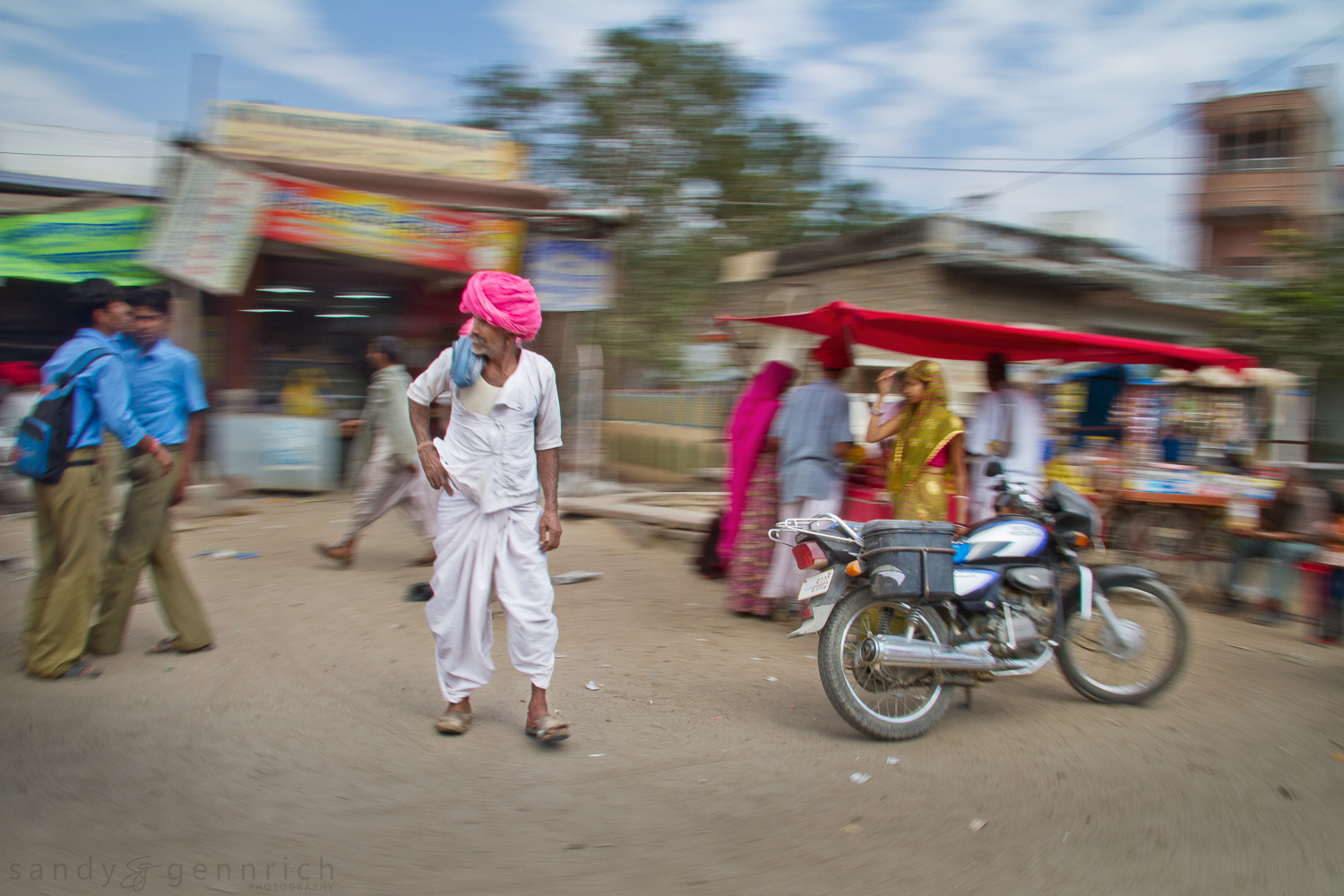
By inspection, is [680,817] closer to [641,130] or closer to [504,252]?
[504,252]

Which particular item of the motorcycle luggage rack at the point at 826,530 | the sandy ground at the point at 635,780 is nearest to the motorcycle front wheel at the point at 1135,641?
the sandy ground at the point at 635,780

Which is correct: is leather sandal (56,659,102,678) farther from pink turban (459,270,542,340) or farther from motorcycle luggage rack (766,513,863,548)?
motorcycle luggage rack (766,513,863,548)

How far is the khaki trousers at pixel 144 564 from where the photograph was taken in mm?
4559

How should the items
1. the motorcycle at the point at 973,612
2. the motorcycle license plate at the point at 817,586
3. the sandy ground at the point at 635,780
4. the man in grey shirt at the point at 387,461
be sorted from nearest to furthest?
the sandy ground at the point at 635,780, the motorcycle at the point at 973,612, the motorcycle license plate at the point at 817,586, the man in grey shirt at the point at 387,461

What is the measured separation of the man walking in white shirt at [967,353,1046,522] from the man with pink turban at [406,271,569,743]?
3448mm

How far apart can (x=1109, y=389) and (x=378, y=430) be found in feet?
21.2

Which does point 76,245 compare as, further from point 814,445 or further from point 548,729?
point 548,729

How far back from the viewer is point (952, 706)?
441cm

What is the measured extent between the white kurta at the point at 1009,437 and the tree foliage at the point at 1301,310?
17.8 ft

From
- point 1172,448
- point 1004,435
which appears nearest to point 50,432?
point 1004,435

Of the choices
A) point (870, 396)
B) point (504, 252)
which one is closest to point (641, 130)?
point (504, 252)

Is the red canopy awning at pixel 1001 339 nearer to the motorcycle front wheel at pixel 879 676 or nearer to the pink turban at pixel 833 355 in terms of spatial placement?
the pink turban at pixel 833 355

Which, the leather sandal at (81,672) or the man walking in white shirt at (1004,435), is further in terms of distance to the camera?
the man walking in white shirt at (1004,435)

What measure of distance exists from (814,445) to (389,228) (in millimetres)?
6327
